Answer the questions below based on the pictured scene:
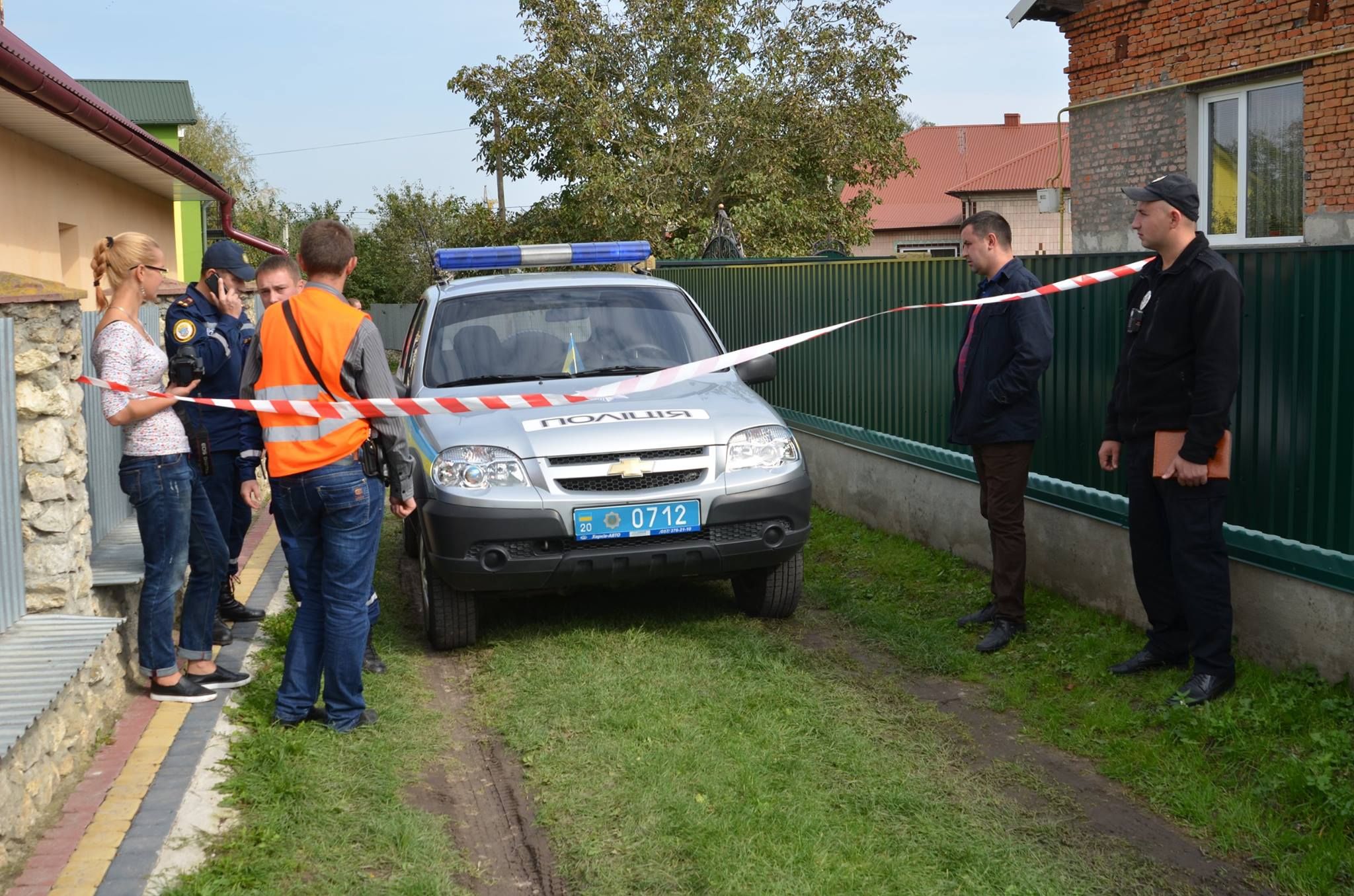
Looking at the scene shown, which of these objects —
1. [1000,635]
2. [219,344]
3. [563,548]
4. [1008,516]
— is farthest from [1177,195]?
[219,344]

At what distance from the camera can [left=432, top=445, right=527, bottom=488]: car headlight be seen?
611cm

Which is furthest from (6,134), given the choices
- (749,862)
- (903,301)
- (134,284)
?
(749,862)

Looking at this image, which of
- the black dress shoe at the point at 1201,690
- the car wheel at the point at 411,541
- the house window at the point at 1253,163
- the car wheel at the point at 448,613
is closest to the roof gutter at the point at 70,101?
the car wheel at the point at 448,613

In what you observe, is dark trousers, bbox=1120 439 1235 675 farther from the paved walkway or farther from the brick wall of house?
the brick wall of house

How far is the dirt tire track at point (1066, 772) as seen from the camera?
13.0ft

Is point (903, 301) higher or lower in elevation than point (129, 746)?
higher

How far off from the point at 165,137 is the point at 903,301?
2468 cm

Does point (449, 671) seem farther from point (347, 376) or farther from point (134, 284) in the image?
point (134, 284)

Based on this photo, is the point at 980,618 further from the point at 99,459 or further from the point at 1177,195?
the point at 99,459

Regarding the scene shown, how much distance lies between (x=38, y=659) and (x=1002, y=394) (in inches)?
164

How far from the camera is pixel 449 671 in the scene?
6.27 m

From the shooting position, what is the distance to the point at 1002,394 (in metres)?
6.07

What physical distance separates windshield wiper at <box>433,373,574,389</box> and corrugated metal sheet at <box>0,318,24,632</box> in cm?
245

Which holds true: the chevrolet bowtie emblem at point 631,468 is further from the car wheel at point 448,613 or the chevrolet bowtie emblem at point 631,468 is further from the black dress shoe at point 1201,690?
the black dress shoe at point 1201,690
